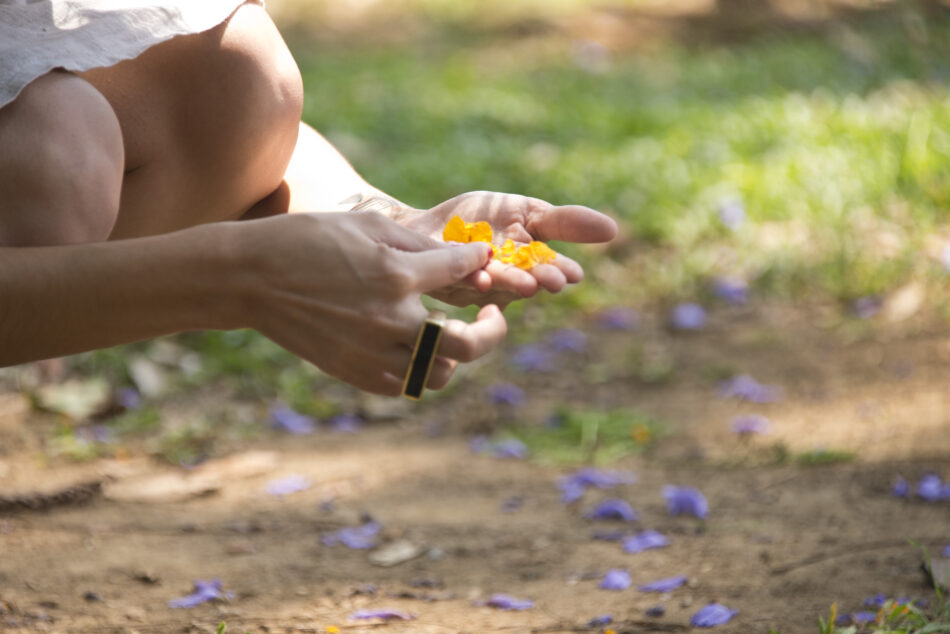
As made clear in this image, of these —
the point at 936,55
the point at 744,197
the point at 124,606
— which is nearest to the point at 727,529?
the point at 124,606

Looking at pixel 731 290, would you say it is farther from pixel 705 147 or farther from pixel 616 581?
pixel 616 581

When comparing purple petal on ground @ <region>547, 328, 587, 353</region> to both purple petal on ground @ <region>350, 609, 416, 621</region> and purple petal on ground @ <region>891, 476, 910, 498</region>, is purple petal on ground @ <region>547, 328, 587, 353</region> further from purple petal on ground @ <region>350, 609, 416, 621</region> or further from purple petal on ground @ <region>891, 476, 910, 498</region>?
purple petal on ground @ <region>350, 609, 416, 621</region>

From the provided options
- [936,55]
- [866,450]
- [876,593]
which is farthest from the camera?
[936,55]

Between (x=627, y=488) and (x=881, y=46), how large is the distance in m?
4.46

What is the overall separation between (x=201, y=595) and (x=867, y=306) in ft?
8.11

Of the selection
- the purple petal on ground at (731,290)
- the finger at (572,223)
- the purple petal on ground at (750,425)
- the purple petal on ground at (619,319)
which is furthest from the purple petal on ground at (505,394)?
the finger at (572,223)

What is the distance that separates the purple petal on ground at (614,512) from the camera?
225 centimetres

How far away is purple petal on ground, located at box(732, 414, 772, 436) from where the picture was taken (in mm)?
2746

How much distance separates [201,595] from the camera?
188cm

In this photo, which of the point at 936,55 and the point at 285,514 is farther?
the point at 936,55

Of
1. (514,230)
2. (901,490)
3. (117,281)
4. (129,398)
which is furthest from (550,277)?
(129,398)

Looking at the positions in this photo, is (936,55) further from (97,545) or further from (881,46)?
(97,545)

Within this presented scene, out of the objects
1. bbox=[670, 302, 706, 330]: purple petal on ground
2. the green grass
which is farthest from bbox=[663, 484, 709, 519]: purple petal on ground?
the green grass

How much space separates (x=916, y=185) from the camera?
12.4 ft
